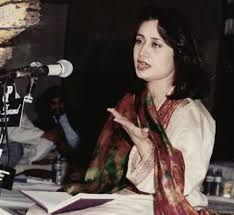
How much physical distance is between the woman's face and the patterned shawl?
79mm

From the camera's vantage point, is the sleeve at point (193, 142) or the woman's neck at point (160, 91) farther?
the woman's neck at point (160, 91)

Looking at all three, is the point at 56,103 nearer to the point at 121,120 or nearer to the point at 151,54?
the point at 151,54

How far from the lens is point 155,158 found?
1.92 metres

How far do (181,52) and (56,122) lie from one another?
113 inches

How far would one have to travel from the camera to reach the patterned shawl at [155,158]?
1.90m

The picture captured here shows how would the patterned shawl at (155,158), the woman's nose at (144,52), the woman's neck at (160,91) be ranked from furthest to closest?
the woman's neck at (160,91) < the woman's nose at (144,52) < the patterned shawl at (155,158)

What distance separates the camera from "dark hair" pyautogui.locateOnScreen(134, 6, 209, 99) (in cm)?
208

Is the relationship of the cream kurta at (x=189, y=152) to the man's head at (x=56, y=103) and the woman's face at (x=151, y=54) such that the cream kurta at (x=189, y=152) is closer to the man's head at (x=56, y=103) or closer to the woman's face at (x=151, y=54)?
the woman's face at (x=151, y=54)

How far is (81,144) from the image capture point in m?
5.16

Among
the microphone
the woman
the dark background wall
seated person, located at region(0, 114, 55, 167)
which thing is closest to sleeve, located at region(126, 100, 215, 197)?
the woman

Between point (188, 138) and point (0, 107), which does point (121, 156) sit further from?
point (0, 107)

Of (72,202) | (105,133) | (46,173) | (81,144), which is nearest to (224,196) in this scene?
(46,173)

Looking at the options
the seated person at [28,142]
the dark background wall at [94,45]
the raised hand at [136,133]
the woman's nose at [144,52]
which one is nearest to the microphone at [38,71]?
the raised hand at [136,133]

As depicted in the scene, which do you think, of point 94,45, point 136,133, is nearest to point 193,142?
point 136,133
